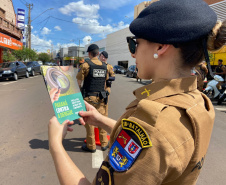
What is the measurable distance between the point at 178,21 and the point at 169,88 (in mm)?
295

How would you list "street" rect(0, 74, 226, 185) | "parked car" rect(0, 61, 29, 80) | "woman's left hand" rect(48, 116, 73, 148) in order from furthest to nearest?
"parked car" rect(0, 61, 29, 80)
"street" rect(0, 74, 226, 185)
"woman's left hand" rect(48, 116, 73, 148)

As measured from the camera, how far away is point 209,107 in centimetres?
94

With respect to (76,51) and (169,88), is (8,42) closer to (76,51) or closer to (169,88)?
(169,88)

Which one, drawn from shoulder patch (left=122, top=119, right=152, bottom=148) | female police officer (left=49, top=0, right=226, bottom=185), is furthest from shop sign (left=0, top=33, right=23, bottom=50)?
shoulder patch (left=122, top=119, right=152, bottom=148)

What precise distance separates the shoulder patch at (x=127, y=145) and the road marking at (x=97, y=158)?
95.6 inches

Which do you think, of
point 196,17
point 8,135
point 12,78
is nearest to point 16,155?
point 8,135

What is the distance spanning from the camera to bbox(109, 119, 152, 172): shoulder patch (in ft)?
Answer: 2.30

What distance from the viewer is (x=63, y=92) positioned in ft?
4.21

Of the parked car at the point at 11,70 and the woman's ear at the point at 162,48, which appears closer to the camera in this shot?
the woman's ear at the point at 162,48

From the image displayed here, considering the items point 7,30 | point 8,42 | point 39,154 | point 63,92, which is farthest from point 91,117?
point 7,30

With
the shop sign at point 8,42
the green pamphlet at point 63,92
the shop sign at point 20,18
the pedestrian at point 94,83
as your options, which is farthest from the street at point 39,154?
the shop sign at point 20,18

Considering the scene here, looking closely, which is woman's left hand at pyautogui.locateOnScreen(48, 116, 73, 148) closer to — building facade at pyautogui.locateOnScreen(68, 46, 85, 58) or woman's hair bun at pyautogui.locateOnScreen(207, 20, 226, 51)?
woman's hair bun at pyautogui.locateOnScreen(207, 20, 226, 51)

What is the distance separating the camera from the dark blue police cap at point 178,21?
77cm

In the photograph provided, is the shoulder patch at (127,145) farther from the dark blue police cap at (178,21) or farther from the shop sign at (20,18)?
the shop sign at (20,18)
